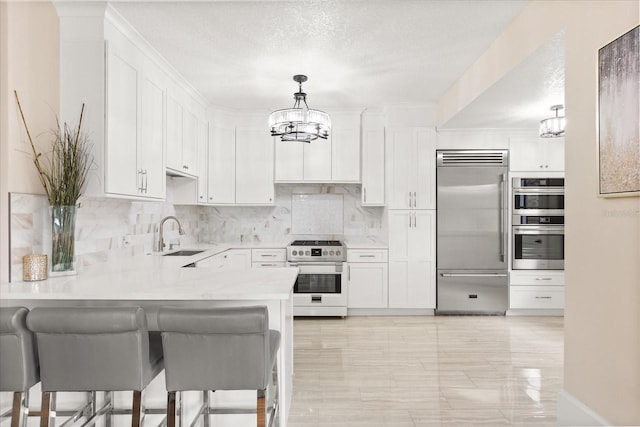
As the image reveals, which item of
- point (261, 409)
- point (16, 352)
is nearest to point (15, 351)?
point (16, 352)

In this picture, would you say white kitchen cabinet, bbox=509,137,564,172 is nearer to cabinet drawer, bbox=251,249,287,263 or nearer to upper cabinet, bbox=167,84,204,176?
cabinet drawer, bbox=251,249,287,263

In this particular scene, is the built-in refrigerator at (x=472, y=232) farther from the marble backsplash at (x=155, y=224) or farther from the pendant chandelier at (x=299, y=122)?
the pendant chandelier at (x=299, y=122)

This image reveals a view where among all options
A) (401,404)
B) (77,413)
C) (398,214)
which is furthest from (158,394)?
(398,214)

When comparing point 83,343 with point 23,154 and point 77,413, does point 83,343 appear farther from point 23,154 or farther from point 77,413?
point 23,154

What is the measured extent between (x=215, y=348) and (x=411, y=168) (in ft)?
11.8

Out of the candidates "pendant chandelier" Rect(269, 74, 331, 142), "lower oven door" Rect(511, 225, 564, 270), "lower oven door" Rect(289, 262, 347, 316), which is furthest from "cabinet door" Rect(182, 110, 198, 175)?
"lower oven door" Rect(511, 225, 564, 270)

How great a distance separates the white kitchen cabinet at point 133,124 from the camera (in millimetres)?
2502

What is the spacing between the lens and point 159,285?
2.08 metres

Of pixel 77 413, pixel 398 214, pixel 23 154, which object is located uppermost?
pixel 23 154

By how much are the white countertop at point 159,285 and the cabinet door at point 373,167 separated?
8.30 ft

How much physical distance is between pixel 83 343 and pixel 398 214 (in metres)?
3.68

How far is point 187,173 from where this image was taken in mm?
4027

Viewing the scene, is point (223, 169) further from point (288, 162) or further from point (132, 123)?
point (132, 123)

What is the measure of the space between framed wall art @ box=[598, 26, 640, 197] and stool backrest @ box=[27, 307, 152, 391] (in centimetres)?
217
